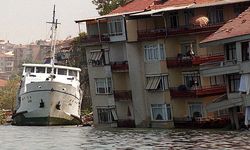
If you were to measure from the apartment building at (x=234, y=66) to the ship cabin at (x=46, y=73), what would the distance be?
31.6m

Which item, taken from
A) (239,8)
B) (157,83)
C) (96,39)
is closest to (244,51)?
(239,8)

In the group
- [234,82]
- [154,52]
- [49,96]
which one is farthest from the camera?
[49,96]

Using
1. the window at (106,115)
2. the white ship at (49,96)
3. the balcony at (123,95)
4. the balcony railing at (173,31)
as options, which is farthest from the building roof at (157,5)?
the white ship at (49,96)

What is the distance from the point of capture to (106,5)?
3214 inches

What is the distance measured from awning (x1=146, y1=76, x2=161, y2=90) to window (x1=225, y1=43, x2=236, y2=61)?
11155mm

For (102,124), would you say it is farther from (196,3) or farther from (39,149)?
(39,149)

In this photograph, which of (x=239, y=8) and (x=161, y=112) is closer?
(x=239, y=8)

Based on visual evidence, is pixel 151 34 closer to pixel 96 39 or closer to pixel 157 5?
pixel 157 5

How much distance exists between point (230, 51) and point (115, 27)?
693 inches

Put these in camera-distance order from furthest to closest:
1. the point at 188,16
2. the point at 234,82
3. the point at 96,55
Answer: the point at 96,55 < the point at 188,16 < the point at 234,82

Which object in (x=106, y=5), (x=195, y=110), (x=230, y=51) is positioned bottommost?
(x=195, y=110)

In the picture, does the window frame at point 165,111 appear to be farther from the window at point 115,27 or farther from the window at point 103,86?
the window at point 115,27

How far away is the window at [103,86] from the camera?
6644 centimetres

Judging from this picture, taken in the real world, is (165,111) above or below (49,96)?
below
